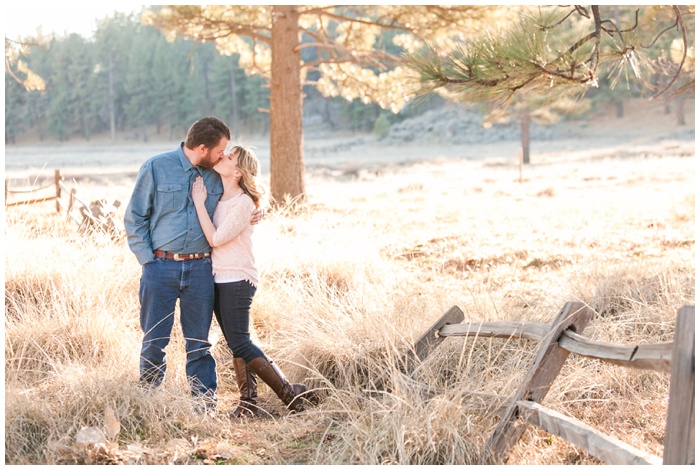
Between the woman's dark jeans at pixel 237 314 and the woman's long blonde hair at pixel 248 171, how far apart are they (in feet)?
1.74

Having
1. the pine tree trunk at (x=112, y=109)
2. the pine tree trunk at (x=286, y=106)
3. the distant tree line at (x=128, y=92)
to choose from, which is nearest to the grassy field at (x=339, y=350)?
the pine tree trunk at (x=286, y=106)

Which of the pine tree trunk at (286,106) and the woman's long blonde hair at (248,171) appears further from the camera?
the pine tree trunk at (286,106)

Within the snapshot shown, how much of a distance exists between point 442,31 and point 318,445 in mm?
9688

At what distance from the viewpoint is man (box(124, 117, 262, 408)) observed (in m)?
4.21

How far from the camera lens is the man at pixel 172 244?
4.21 m

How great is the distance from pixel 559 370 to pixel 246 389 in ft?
6.55

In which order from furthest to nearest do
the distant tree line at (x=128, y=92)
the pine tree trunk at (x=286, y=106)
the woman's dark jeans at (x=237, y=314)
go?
the distant tree line at (x=128, y=92), the pine tree trunk at (x=286, y=106), the woman's dark jeans at (x=237, y=314)

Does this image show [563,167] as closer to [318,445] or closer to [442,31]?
[442,31]

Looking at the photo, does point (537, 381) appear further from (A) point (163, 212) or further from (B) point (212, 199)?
(A) point (163, 212)

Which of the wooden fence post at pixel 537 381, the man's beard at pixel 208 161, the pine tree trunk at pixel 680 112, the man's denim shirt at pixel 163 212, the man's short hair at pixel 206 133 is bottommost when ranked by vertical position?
the wooden fence post at pixel 537 381

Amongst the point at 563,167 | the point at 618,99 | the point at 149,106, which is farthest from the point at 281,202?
the point at 149,106

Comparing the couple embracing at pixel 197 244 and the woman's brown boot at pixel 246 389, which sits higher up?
the couple embracing at pixel 197 244

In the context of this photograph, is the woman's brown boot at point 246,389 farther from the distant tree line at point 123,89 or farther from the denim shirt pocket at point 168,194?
the distant tree line at point 123,89

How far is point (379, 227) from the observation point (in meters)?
11.3
